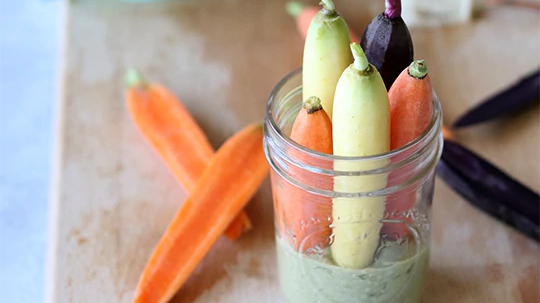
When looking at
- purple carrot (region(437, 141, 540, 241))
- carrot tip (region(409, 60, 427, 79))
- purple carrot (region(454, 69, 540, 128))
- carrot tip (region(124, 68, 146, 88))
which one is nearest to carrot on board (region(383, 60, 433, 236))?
carrot tip (region(409, 60, 427, 79))

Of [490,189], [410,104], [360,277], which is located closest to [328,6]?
[410,104]

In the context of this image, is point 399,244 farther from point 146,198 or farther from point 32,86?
point 32,86

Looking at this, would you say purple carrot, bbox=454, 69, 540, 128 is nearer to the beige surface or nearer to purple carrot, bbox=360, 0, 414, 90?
the beige surface

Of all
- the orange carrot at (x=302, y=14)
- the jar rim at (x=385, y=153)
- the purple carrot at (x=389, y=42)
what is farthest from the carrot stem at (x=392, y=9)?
the orange carrot at (x=302, y=14)

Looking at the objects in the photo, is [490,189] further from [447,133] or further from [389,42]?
[389,42]

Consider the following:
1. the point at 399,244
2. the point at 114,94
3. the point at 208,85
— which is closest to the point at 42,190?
the point at 114,94
